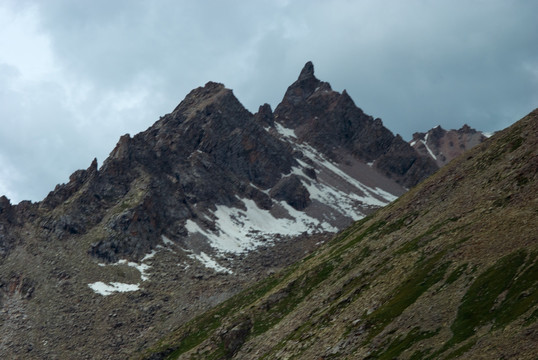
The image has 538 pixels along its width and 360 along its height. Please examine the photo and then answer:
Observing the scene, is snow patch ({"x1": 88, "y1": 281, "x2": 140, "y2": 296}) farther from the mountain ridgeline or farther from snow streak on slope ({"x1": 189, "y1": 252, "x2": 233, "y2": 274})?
snow streak on slope ({"x1": 189, "y1": 252, "x2": 233, "y2": 274})

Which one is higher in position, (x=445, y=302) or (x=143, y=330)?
(x=143, y=330)

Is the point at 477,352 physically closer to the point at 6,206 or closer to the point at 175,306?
the point at 175,306

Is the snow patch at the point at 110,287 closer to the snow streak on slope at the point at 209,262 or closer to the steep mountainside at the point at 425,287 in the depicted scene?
the snow streak on slope at the point at 209,262

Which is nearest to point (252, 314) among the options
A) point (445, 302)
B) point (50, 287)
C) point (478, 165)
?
point (478, 165)

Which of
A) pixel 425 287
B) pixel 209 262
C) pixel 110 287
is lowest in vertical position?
pixel 425 287

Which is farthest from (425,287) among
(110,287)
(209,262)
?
(209,262)

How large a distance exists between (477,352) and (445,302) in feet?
37.3

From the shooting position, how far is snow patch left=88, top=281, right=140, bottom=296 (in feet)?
508

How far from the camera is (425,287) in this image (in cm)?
6338

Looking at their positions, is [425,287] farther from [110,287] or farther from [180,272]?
[180,272]

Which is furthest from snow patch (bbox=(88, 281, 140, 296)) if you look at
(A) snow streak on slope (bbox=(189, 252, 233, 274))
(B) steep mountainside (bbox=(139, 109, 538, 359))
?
(B) steep mountainside (bbox=(139, 109, 538, 359))

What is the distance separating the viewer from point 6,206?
7308 inches

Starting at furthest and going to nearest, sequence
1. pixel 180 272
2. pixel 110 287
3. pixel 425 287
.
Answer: pixel 180 272
pixel 110 287
pixel 425 287

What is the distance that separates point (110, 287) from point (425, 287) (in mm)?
109942
